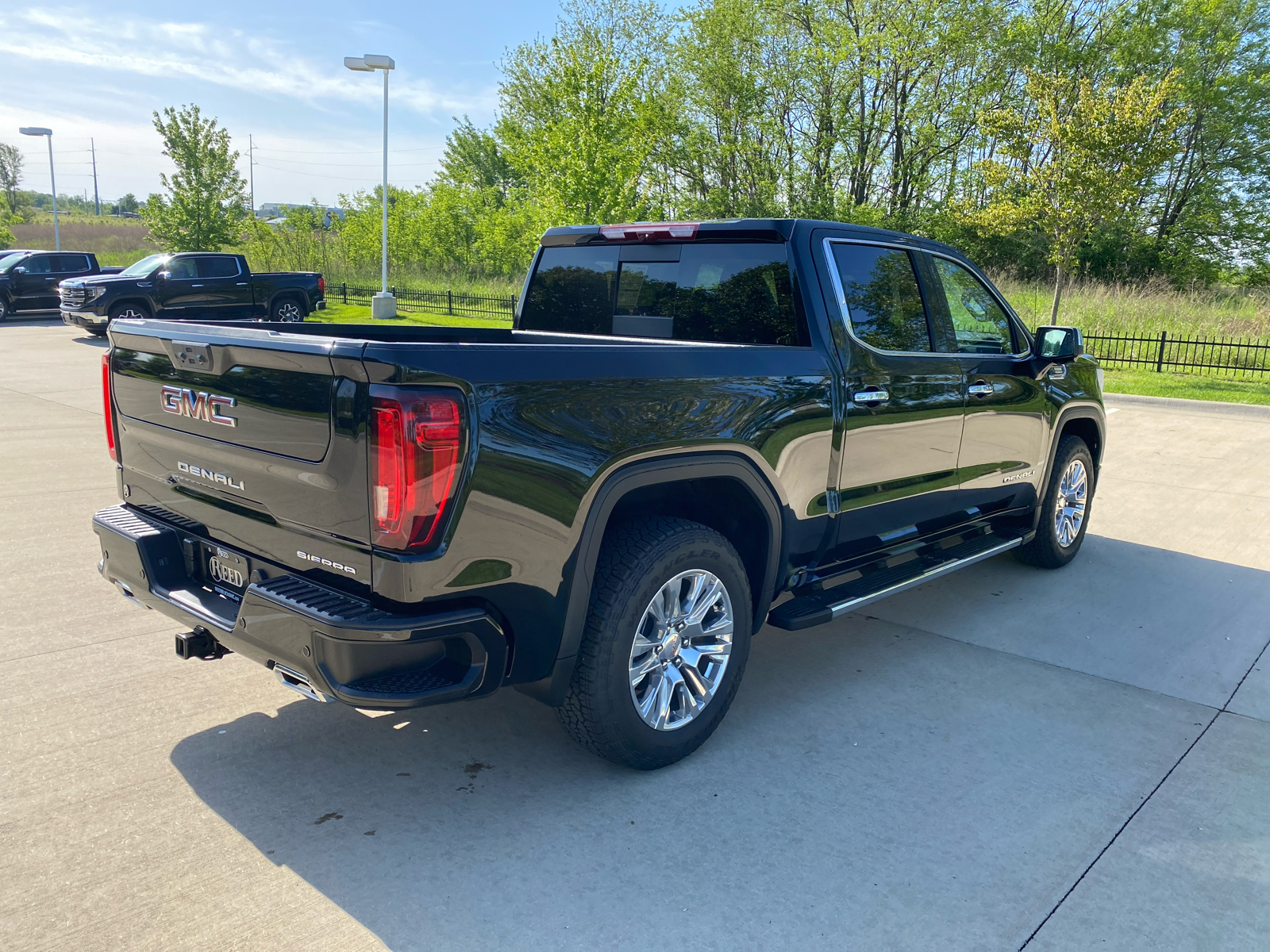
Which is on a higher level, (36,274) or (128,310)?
(36,274)

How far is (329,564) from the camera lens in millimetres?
2701

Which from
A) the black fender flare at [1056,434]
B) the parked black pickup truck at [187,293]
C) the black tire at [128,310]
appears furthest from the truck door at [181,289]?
the black fender flare at [1056,434]

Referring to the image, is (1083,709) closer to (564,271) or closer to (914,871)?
(914,871)

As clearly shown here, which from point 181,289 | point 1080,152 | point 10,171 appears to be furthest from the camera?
point 10,171

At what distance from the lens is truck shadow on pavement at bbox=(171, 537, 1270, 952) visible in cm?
258

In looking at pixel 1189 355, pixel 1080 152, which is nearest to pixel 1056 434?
pixel 1080 152

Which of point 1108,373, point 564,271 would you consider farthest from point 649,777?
point 1108,373

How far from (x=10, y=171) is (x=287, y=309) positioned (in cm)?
9650

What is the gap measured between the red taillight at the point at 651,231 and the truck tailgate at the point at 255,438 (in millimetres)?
1927

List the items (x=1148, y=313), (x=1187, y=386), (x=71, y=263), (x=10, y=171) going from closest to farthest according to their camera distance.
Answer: (x=1187, y=386), (x=1148, y=313), (x=71, y=263), (x=10, y=171)

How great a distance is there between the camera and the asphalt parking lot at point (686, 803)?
2.54m

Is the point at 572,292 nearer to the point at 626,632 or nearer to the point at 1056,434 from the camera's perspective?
the point at 626,632

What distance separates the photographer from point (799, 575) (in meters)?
3.96

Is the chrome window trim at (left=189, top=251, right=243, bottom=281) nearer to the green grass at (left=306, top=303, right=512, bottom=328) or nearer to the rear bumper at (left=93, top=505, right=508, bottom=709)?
the green grass at (left=306, top=303, right=512, bottom=328)
